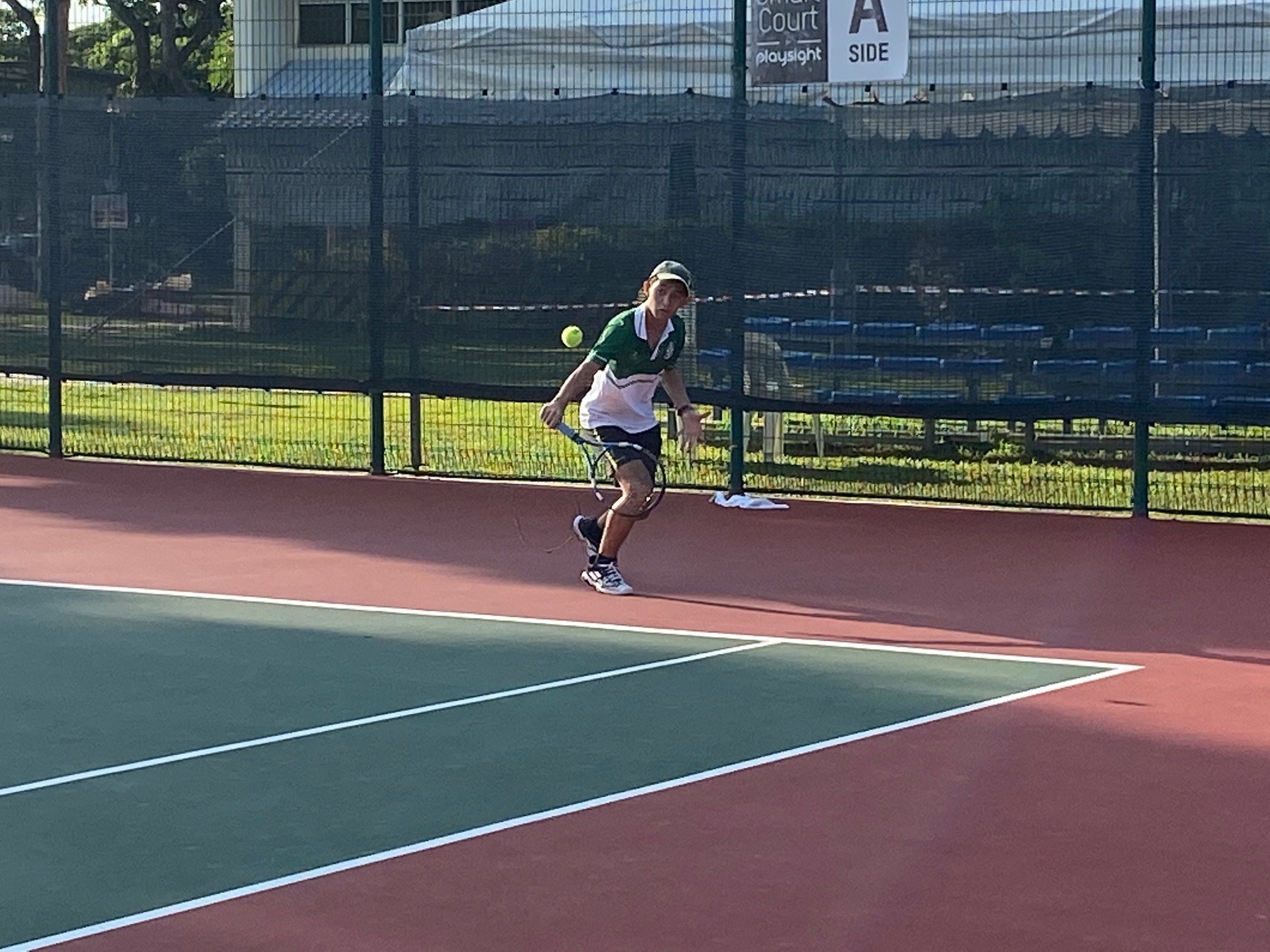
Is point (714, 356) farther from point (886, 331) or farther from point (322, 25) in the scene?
point (322, 25)

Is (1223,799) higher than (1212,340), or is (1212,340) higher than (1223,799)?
(1212,340)

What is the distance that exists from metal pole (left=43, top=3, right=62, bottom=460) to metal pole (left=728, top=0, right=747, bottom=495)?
473cm

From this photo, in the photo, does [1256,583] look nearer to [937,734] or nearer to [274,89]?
[937,734]

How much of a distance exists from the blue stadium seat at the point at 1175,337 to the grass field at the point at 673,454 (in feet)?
2.10

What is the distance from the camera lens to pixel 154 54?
50250 millimetres

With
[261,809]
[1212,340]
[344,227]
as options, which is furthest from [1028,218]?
[261,809]

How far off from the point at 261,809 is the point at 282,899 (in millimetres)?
890

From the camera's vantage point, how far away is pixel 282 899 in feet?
18.5

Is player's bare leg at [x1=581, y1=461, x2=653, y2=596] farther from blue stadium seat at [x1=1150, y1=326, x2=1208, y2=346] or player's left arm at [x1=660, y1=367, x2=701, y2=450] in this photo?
blue stadium seat at [x1=1150, y1=326, x2=1208, y2=346]

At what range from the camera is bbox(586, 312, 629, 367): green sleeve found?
10.3m

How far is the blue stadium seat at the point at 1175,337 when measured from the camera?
12352 mm

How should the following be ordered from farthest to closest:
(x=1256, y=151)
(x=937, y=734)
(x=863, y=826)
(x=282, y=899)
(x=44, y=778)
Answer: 1. (x=1256, y=151)
2. (x=937, y=734)
3. (x=44, y=778)
4. (x=863, y=826)
5. (x=282, y=899)

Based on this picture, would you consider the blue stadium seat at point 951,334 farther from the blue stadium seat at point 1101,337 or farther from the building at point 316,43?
the building at point 316,43

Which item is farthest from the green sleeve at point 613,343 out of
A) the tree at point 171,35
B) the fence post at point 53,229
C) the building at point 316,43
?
the tree at point 171,35
